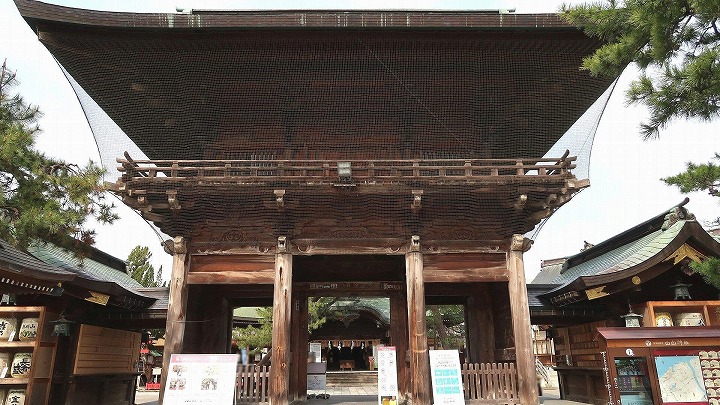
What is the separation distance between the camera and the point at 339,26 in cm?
911

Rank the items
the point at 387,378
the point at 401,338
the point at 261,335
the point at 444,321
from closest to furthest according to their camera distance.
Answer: the point at 387,378 < the point at 401,338 < the point at 261,335 < the point at 444,321

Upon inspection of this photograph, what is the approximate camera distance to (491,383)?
32.1 ft

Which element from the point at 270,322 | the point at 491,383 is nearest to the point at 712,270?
the point at 491,383

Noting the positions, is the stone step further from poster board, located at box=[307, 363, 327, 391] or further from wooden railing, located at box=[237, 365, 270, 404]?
wooden railing, located at box=[237, 365, 270, 404]

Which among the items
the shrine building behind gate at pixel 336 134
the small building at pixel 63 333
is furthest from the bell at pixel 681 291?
the small building at pixel 63 333

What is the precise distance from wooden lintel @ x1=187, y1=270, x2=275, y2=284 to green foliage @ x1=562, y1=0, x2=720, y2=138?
23.6ft

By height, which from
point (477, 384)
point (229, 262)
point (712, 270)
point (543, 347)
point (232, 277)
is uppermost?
point (229, 262)

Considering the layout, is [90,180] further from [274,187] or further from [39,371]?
[39,371]

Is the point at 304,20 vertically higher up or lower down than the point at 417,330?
higher up

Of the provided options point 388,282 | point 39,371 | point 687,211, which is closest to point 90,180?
point 39,371

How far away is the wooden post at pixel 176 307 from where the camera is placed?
9322 mm

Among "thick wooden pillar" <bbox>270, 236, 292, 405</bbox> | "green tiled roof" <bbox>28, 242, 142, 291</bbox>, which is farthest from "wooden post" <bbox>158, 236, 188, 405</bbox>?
"thick wooden pillar" <bbox>270, 236, 292, 405</bbox>

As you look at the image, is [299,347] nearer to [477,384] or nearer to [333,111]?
[477,384]

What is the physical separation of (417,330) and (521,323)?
2191 millimetres
